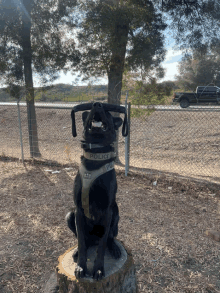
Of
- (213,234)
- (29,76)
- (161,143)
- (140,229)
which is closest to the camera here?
(213,234)

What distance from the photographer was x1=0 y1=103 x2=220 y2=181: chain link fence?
281 inches

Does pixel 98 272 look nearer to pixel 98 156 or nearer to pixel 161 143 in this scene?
pixel 98 156

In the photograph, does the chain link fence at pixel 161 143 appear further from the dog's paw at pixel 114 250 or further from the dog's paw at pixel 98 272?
the dog's paw at pixel 98 272

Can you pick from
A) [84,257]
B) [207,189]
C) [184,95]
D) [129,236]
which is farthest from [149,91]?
[184,95]

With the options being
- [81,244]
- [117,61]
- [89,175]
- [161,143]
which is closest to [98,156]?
[89,175]

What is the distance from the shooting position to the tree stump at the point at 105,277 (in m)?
1.85

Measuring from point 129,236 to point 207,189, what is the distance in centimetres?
255

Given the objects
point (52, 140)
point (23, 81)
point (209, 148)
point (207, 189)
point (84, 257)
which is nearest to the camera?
point (84, 257)

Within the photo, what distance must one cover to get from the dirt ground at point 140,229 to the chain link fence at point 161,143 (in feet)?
4.82

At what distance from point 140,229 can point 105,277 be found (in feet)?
6.21

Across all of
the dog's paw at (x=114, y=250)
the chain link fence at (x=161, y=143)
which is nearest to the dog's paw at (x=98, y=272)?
the dog's paw at (x=114, y=250)

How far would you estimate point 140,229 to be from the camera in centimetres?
369

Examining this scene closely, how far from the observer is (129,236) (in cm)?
351

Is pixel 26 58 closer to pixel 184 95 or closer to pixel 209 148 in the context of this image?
pixel 209 148
